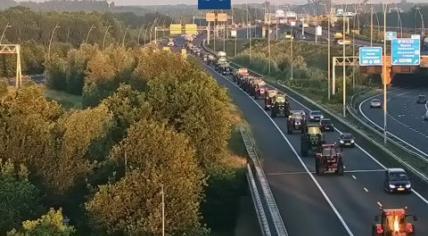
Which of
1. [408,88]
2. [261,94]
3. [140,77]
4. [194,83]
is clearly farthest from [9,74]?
[194,83]

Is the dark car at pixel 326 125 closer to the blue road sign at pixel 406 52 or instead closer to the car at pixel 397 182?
the blue road sign at pixel 406 52

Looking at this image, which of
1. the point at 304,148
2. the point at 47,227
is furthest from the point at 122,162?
the point at 304,148

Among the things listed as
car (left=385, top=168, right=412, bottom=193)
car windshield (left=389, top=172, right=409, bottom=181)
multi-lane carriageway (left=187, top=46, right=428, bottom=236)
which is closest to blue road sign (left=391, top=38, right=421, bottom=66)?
multi-lane carriageway (left=187, top=46, right=428, bottom=236)

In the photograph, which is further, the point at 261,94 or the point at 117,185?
the point at 261,94

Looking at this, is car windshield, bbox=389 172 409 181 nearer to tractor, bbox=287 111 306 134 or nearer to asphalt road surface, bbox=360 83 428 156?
asphalt road surface, bbox=360 83 428 156

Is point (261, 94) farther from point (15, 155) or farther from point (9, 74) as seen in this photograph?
point (15, 155)

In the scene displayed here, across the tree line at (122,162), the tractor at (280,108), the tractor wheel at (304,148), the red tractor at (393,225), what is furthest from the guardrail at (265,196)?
the tractor at (280,108)
